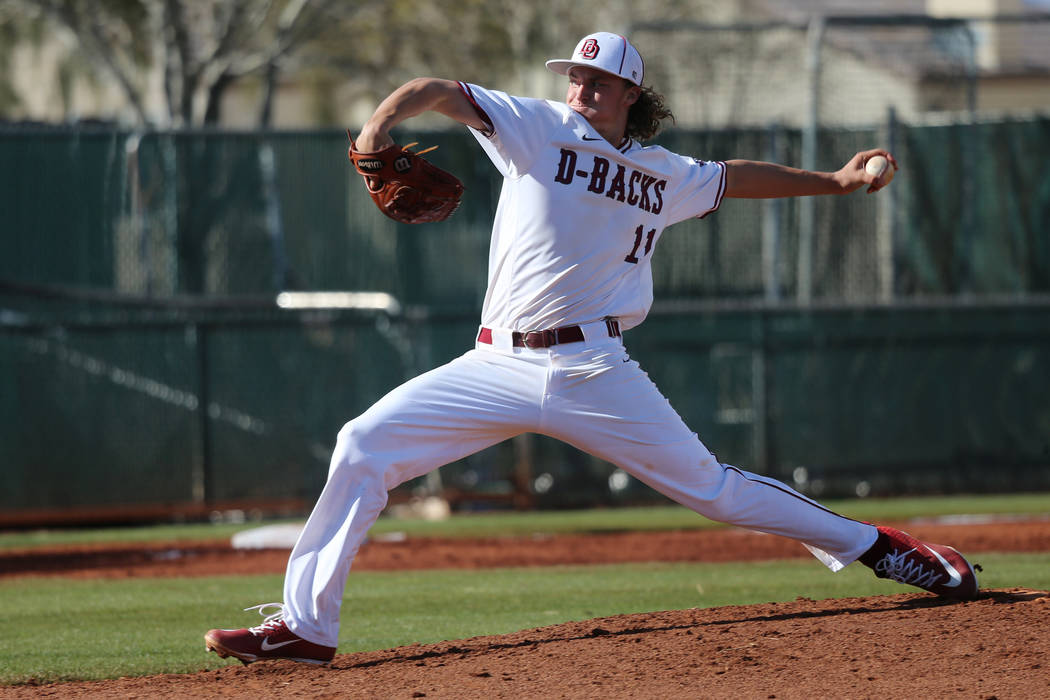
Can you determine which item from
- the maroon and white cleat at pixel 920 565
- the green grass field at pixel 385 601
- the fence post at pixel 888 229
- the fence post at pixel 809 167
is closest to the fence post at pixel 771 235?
the fence post at pixel 809 167

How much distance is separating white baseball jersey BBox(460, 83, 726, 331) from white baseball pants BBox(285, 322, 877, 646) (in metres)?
0.13

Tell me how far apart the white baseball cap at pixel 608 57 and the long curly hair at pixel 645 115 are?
0.32 metres

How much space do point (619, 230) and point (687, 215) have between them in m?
0.49

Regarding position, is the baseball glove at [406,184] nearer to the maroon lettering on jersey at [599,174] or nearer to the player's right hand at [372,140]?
the player's right hand at [372,140]

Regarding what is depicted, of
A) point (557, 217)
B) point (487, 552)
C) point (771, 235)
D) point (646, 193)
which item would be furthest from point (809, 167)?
point (557, 217)

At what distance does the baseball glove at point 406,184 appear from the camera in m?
4.34

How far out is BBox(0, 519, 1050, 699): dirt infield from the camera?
13.7 feet

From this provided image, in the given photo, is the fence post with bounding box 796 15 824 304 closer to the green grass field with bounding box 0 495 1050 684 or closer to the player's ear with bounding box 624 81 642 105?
the green grass field with bounding box 0 495 1050 684

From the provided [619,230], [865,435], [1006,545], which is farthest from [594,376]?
[865,435]

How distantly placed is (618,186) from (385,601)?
9.81 ft

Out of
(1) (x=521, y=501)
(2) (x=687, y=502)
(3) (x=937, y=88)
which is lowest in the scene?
(1) (x=521, y=501)

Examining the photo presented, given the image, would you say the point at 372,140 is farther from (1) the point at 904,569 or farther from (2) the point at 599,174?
(1) the point at 904,569

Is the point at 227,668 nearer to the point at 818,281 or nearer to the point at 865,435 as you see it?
the point at 865,435

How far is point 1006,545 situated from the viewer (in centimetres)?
849
